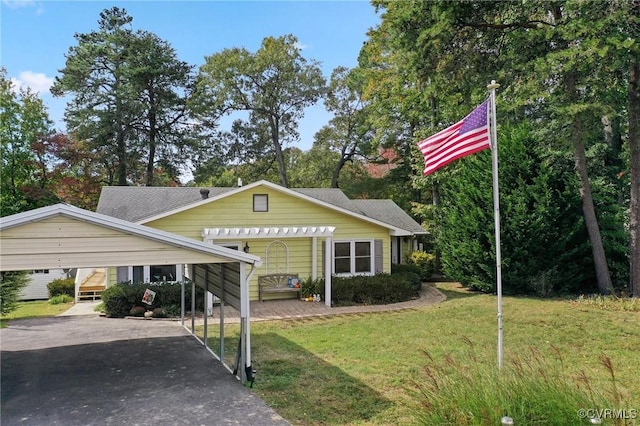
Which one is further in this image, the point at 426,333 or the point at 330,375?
the point at 426,333

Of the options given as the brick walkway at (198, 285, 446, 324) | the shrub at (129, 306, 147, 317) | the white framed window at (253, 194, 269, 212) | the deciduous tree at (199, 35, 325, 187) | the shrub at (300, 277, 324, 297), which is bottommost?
the brick walkway at (198, 285, 446, 324)

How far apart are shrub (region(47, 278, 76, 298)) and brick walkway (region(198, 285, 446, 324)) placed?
807 cm

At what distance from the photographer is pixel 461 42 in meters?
13.6

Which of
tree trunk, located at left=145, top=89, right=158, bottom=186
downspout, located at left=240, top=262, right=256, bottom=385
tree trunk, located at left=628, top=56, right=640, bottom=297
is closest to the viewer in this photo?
downspout, located at left=240, top=262, right=256, bottom=385

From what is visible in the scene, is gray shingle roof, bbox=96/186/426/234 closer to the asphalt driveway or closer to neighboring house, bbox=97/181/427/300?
Result: neighboring house, bbox=97/181/427/300

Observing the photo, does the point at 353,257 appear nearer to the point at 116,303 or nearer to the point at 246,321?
the point at 116,303

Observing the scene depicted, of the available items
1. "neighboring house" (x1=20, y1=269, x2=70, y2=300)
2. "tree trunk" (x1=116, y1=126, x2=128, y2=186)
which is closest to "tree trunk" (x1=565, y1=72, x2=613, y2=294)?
"neighboring house" (x1=20, y1=269, x2=70, y2=300)

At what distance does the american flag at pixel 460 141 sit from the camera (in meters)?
6.73

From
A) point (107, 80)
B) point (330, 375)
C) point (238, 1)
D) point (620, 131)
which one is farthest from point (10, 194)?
point (620, 131)

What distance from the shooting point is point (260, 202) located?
1439 cm

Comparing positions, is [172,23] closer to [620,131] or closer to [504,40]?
[504,40]

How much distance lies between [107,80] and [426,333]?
28324mm

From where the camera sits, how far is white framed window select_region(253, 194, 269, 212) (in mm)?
14328

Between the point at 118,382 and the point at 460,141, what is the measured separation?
6921mm
